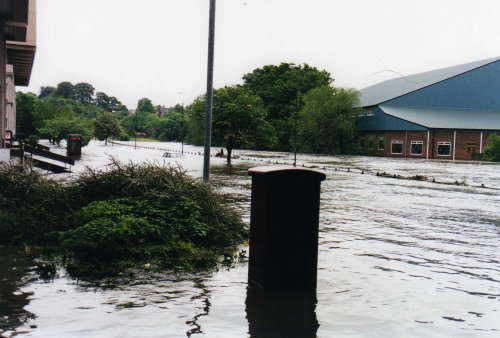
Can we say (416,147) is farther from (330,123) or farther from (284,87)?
(284,87)

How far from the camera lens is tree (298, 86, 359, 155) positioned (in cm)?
7588

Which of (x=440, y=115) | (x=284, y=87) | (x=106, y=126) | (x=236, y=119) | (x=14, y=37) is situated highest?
(x=284, y=87)

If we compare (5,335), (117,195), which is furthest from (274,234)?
(117,195)

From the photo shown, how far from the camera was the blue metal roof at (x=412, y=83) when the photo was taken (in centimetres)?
7531

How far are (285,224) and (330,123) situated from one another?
7056 cm

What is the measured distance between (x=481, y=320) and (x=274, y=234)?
2.36 m

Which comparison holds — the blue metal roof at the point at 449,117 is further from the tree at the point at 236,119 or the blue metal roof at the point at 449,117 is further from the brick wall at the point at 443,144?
the tree at the point at 236,119

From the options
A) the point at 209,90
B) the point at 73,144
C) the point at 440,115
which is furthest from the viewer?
the point at 440,115

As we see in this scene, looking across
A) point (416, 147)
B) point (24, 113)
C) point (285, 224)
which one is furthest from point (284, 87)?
point (285, 224)

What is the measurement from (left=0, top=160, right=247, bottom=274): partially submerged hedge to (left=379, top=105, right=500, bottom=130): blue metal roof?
63.3m

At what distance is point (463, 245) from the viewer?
426 inches

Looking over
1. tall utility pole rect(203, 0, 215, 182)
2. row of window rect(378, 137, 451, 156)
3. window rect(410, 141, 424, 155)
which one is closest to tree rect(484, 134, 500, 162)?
row of window rect(378, 137, 451, 156)

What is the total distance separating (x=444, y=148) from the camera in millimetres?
70500

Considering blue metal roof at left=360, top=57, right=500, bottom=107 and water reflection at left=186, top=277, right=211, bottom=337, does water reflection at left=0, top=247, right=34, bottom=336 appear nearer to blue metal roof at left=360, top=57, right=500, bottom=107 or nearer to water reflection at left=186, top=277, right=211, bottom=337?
water reflection at left=186, top=277, right=211, bottom=337
